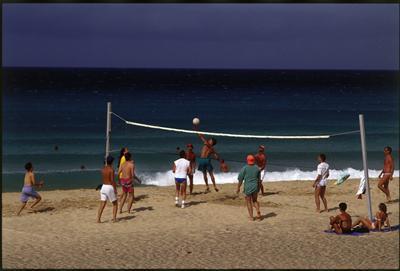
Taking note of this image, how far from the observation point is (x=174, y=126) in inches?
1775

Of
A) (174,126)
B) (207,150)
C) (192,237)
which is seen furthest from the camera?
(174,126)

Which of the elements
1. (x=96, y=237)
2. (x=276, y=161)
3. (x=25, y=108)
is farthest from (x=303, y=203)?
(x=25, y=108)

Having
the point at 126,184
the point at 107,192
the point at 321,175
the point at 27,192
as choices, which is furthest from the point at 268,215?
the point at 27,192

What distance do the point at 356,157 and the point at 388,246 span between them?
18.7m

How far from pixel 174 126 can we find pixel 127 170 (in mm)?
30860

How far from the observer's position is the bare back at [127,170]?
46.6ft

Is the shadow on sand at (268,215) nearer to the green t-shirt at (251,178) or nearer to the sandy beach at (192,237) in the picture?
the sandy beach at (192,237)

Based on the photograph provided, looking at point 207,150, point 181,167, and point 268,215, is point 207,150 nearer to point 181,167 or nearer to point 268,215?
point 181,167

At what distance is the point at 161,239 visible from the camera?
12.6 m

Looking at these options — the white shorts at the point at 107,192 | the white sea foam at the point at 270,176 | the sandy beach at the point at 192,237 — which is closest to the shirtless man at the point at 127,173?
the sandy beach at the point at 192,237

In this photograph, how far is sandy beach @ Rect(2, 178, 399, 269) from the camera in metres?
11.0

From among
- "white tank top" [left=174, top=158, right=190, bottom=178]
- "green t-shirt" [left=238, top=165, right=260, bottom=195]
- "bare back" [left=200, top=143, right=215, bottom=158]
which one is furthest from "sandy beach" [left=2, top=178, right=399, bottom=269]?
"bare back" [left=200, top=143, right=215, bottom=158]

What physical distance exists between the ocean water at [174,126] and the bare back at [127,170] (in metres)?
7.74

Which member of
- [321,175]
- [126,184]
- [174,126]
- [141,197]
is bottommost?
[141,197]
